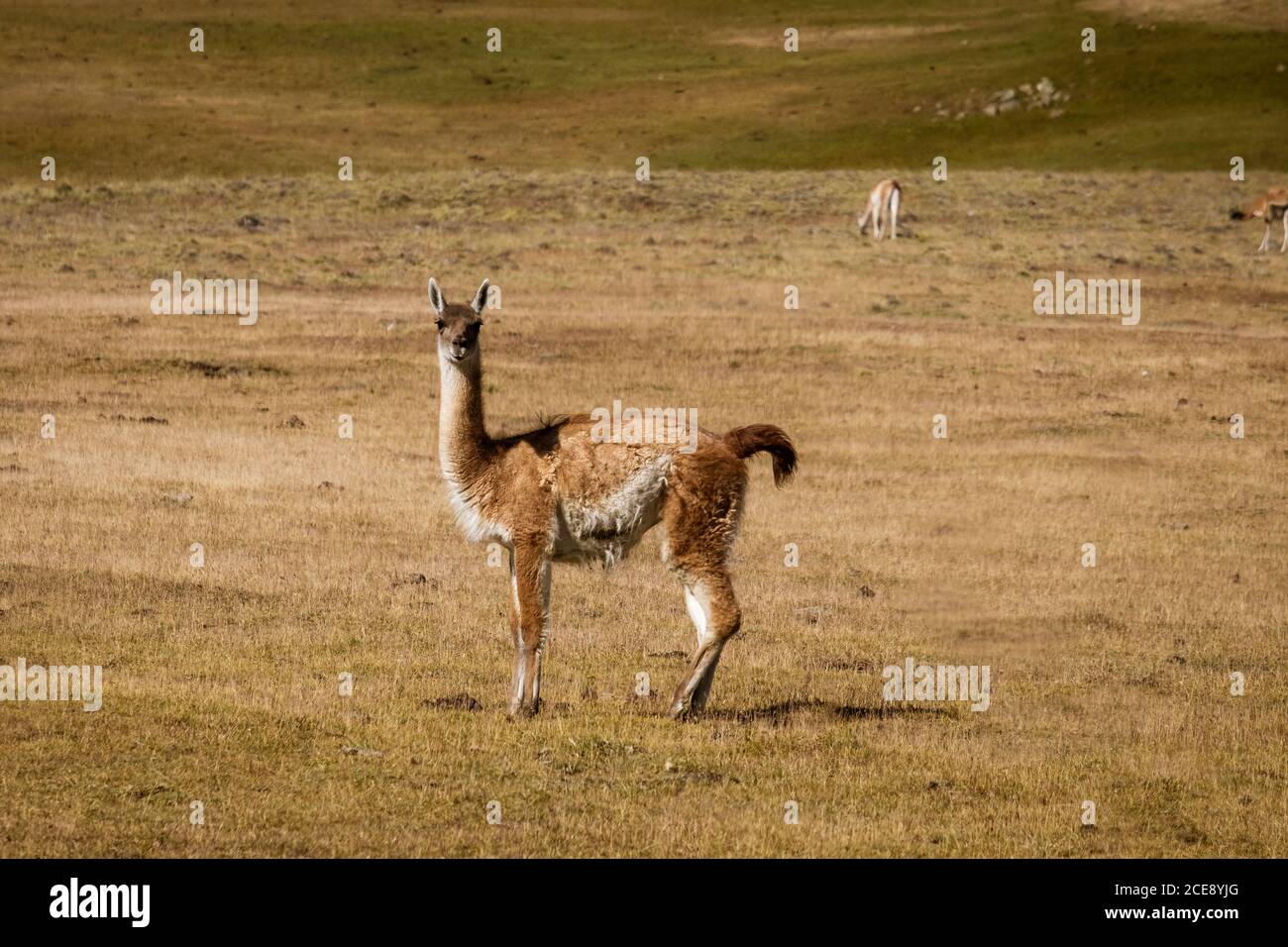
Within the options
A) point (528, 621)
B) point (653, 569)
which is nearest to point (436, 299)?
point (528, 621)

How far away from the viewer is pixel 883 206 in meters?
53.9

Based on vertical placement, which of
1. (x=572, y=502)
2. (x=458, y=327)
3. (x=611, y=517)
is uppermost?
(x=458, y=327)

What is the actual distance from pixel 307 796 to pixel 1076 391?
930 inches

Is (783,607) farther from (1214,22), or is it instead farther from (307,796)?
(1214,22)

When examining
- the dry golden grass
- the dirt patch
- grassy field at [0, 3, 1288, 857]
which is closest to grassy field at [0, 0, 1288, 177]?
the dirt patch

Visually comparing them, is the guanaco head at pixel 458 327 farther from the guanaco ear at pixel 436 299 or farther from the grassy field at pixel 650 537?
the grassy field at pixel 650 537

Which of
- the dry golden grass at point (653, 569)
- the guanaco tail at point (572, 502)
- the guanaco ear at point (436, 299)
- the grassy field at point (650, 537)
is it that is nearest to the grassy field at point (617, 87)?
the grassy field at point (650, 537)

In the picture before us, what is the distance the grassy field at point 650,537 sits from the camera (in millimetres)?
11820

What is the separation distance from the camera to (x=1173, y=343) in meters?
36.8

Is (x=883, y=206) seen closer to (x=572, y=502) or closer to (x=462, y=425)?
(x=462, y=425)

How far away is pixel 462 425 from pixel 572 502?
1110mm

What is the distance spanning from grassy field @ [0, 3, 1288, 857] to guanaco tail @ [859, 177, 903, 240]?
3.66 ft

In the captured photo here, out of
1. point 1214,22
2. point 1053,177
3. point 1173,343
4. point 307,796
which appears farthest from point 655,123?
point 307,796

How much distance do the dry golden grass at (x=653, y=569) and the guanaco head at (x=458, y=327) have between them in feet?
9.39
